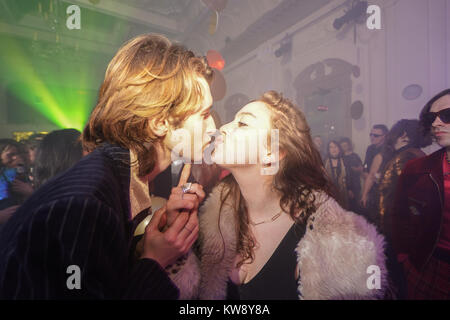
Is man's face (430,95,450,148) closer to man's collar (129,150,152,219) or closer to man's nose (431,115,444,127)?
man's nose (431,115,444,127)

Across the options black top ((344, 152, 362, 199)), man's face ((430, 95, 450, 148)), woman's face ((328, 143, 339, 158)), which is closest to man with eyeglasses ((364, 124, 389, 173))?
black top ((344, 152, 362, 199))

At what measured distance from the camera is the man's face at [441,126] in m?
1.36

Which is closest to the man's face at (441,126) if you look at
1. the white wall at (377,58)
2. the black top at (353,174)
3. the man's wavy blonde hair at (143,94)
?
the white wall at (377,58)

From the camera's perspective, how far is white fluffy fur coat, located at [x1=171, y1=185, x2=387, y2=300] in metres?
0.95

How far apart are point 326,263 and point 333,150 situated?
1.79 m

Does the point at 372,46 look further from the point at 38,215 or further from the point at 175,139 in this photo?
the point at 38,215

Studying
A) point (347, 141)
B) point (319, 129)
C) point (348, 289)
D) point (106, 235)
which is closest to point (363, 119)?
point (347, 141)

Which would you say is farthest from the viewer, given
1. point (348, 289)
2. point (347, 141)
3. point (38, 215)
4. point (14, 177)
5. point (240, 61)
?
point (347, 141)

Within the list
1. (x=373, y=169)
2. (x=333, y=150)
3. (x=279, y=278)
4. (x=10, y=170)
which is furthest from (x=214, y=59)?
(x=10, y=170)

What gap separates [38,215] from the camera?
56cm

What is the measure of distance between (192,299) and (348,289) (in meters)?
0.85

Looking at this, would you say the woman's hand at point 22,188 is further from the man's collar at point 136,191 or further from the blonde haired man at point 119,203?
the man's collar at point 136,191

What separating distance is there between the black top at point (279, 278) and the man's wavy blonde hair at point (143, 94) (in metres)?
0.93

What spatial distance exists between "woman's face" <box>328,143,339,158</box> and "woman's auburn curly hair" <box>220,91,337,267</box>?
1.20 metres
